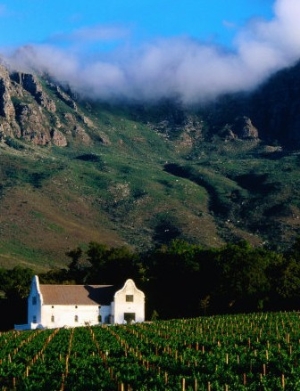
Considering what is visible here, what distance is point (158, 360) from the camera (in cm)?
3747

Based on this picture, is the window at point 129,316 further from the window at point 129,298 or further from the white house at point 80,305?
the window at point 129,298

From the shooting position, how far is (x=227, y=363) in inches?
1404

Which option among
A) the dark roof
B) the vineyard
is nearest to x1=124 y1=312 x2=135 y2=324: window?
the dark roof

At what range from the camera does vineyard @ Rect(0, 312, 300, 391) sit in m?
29.6

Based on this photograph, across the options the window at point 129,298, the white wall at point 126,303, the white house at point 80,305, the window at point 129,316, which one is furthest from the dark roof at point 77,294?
the window at point 129,316

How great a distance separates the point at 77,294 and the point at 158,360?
5098 cm

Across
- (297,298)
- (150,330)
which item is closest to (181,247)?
(297,298)

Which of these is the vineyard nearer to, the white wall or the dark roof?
the dark roof

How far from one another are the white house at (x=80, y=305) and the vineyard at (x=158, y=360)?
25.7 meters

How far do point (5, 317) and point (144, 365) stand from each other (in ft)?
197

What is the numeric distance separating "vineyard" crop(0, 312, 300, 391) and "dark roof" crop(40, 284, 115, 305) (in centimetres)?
2587

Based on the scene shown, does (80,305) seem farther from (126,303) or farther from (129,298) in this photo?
(129,298)

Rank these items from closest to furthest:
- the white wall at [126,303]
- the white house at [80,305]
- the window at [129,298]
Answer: the white house at [80,305] → the white wall at [126,303] → the window at [129,298]

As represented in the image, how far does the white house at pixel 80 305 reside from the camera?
86188 mm
